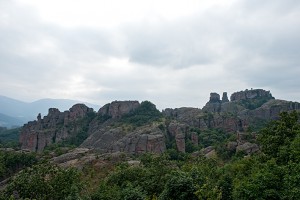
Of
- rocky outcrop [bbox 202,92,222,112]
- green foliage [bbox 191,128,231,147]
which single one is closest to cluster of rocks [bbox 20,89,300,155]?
rocky outcrop [bbox 202,92,222,112]

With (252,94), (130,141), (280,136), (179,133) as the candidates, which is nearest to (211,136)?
(179,133)

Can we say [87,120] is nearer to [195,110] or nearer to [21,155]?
[195,110]

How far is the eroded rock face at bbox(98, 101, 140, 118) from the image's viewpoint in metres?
133

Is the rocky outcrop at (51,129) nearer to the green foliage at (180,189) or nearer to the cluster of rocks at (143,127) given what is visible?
the cluster of rocks at (143,127)

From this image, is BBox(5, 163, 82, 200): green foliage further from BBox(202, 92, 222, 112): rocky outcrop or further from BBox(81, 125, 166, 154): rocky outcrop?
BBox(202, 92, 222, 112): rocky outcrop

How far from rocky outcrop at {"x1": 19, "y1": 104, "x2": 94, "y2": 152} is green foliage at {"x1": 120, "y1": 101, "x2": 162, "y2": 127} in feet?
71.1

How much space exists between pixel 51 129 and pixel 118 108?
1158 inches

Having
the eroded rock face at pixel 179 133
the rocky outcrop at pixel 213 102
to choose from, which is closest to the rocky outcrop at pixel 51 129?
the eroded rock face at pixel 179 133

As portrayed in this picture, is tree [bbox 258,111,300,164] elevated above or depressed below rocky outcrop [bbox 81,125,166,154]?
above

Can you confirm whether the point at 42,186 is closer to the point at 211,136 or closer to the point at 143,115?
the point at 211,136

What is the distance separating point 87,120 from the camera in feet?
446

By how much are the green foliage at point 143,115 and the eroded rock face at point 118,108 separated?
2.27 meters

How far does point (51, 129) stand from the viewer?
13162 centimetres

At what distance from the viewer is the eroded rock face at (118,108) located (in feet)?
436
